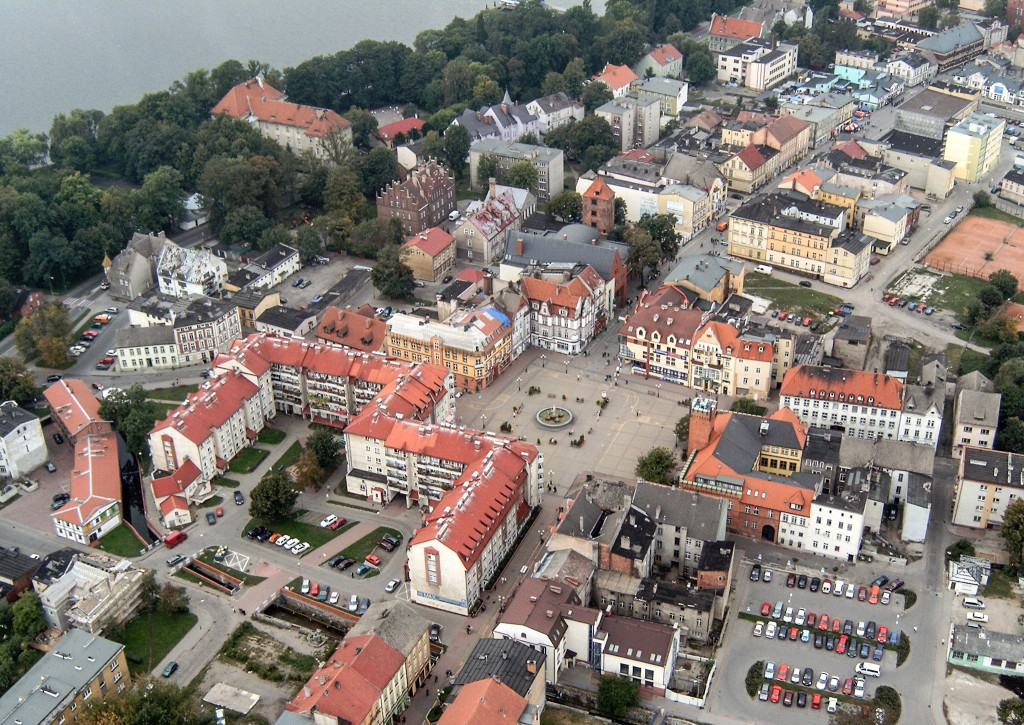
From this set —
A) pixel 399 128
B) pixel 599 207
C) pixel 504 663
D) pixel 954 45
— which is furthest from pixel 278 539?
pixel 954 45

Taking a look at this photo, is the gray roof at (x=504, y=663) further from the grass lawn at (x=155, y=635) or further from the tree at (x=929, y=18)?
the tree at (x=929, y=18)

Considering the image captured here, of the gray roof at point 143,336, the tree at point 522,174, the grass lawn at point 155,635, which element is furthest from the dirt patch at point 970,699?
the tree at point 522,174

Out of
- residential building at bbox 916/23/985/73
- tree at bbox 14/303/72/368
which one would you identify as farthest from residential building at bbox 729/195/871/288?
tree at bbox 14/303/72/368

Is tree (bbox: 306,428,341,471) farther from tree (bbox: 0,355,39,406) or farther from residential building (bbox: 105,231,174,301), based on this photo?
residential building (bbox: 105,231,174,301)

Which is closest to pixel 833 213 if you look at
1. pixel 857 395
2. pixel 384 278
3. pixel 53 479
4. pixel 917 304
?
pixel 917 304

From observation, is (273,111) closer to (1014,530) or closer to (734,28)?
(734,28)

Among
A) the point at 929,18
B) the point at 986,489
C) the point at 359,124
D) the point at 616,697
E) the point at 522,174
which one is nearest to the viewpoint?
the point at 616,697
